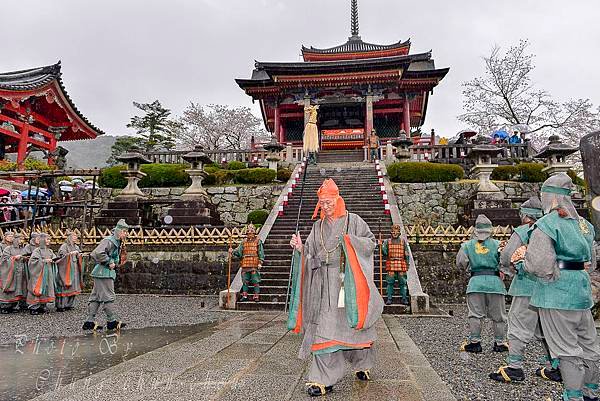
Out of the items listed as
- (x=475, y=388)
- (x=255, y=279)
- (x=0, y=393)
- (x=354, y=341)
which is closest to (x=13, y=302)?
(x=255, y=279)

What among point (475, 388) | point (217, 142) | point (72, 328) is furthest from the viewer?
point (217, 142)

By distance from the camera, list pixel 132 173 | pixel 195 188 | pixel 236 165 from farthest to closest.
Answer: pixel 236 165
pixel 195 188
pixel 132 173

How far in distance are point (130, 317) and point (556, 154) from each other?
Answer: 14.6m

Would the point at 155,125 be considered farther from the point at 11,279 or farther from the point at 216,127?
the point at 11,279

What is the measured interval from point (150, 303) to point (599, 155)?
986 centimetres

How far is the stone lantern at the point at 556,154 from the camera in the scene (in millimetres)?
13164

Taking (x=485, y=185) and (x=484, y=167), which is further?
(x=484, y=167)

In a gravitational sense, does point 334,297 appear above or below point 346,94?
below

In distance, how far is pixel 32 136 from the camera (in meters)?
21.5

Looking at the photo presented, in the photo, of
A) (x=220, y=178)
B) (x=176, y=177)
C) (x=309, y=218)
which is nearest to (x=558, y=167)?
(x=309, y=218)

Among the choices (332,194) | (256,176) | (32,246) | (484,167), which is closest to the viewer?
(332,194)

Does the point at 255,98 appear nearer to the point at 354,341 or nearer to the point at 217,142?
the point at 217,142

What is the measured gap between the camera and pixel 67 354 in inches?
189

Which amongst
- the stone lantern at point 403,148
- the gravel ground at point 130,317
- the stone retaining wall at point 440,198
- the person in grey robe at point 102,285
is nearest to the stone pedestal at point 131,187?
the gravel ground at point 130,317
